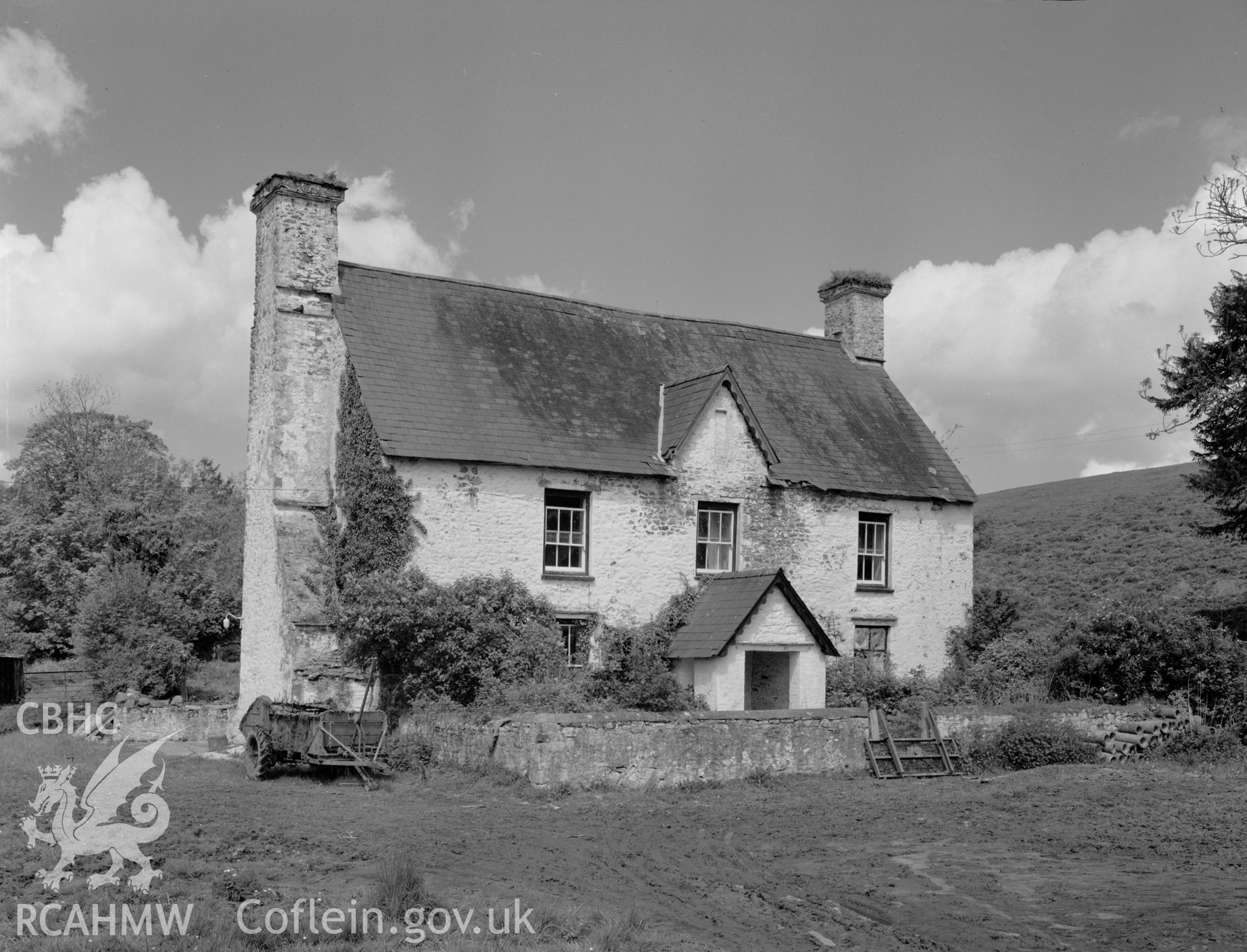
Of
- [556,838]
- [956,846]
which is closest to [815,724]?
[956,846]

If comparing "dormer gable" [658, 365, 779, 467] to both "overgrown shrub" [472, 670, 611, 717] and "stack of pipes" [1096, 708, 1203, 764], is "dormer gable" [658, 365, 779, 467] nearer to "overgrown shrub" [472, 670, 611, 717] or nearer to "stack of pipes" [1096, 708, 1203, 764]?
"overgrown shrub" [472, 670, 611, 717]

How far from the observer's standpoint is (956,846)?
14320mm

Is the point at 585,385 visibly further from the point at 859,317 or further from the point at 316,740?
the point at 316,740

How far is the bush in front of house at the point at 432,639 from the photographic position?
2162cm

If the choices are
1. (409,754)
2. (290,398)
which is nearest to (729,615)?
(409,754)

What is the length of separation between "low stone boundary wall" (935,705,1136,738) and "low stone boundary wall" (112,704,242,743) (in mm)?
15675

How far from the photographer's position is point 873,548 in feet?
94.6

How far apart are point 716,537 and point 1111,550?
1362 inches

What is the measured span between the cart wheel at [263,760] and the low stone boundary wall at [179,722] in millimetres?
8268

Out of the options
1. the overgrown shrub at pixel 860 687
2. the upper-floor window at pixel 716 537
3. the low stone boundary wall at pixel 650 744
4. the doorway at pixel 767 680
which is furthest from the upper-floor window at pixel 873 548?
the low stone boundary wall at pixel 650 744

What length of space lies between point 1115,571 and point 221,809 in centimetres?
4303

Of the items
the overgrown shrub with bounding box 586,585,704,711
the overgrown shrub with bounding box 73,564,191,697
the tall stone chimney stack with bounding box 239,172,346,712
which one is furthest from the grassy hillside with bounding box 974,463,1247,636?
the overgrown shrub with bounding box 73,564,191,697

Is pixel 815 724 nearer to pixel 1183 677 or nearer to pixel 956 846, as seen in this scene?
pixel 956 846

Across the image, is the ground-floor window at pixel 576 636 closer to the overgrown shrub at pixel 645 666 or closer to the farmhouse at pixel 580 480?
the farmhouse at pixel 580 480
